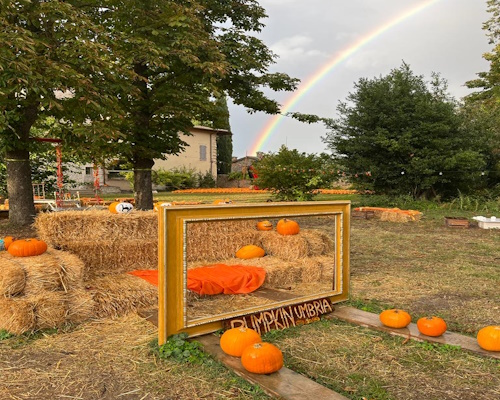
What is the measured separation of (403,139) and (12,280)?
14.3 metres

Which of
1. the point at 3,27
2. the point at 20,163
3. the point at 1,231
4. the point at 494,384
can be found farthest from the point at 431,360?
the point at 20,163

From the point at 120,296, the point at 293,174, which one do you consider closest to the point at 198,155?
the point at 293,174

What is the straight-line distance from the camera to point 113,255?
5.58m

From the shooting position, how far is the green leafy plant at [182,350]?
3.22m

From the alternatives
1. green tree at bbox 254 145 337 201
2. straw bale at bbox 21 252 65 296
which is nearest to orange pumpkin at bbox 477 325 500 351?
straw bale at bbox 21 252 65 296

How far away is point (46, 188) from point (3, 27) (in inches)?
394

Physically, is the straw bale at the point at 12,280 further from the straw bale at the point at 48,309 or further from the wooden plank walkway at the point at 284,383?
the wooden plank walkway at the point at 284,383

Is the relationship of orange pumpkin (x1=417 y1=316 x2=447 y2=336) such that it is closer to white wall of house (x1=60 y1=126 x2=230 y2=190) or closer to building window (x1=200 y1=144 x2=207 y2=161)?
white wall of house (x1=60 y1=126 x2=230 y2=190)

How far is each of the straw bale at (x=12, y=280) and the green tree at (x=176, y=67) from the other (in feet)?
14.8

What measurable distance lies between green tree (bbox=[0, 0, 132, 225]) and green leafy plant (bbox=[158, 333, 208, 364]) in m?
4.99

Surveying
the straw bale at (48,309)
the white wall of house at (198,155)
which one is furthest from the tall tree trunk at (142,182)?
the white wall of house at (198,155)

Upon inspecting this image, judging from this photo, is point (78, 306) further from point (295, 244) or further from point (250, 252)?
point (295, 244)

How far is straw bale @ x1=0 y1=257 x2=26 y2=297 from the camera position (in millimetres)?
3754

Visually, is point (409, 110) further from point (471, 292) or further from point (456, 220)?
point (471, 292)
